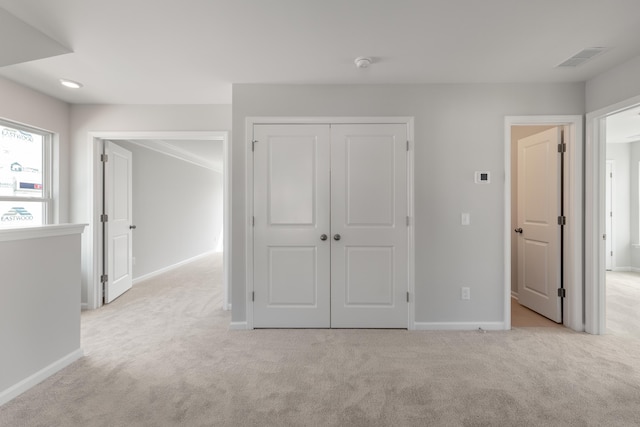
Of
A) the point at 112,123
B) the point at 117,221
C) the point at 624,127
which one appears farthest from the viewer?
the point at 624,127

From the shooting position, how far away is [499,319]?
10.2 ft

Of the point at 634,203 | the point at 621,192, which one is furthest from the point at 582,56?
the point at 634,203

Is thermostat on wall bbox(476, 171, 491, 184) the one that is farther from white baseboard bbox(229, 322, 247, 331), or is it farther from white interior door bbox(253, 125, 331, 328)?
white baseboard bbox(229, 322, 247, 331)

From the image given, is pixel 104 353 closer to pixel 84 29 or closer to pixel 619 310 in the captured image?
pixel 84 29

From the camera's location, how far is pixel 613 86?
274cm

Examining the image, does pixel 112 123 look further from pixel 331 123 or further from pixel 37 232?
pixel 331 123

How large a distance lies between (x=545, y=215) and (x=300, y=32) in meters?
3.08

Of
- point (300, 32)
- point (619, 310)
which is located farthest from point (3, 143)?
point (619, 310)

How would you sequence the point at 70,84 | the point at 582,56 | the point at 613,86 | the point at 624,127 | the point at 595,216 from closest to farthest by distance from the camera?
the point at 582,56 → the point at 613,86 → the point at 595,216 → the point at 70,84 → the point at 624,127

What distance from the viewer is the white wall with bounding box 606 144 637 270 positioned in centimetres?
592

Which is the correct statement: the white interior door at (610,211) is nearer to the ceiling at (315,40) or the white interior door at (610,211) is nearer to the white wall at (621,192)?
the white wall at (621,192)

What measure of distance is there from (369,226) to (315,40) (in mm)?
1685

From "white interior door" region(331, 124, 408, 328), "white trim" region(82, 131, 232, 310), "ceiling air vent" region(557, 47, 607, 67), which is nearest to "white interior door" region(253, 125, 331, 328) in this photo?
"white interior door" region(331, 124, 408, 328)

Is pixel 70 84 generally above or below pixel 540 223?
above
